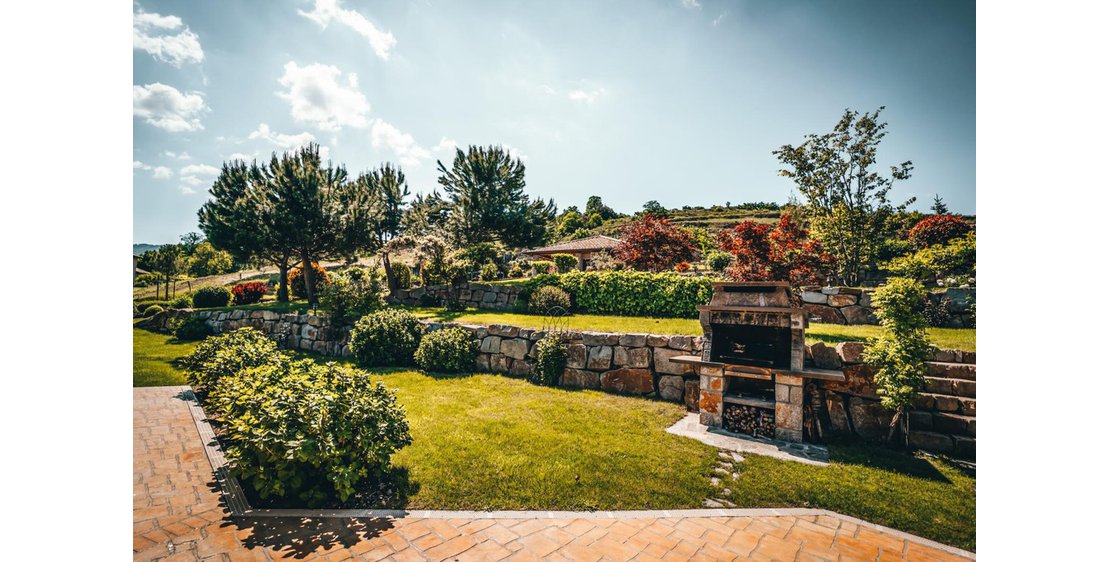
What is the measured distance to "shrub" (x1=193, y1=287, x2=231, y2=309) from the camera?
16.9m

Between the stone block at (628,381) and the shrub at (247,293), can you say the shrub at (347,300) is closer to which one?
the stone block at (628,381)

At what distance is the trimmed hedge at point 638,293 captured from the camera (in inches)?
372

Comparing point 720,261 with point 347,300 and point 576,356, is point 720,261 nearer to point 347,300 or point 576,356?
point 576,356

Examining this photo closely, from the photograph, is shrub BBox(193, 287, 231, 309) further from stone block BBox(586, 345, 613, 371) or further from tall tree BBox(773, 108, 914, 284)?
tall tree BBox(773, 108, 914, 284)

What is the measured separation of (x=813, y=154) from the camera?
11.6m

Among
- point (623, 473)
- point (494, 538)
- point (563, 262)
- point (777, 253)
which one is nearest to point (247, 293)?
point (563, 262)

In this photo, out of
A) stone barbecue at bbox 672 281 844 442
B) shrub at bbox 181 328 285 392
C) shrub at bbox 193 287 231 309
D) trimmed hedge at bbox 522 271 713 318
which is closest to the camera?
stone barbecue at bbox 672 281 844 442

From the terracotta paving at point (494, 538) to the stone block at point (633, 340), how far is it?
389 centimetres

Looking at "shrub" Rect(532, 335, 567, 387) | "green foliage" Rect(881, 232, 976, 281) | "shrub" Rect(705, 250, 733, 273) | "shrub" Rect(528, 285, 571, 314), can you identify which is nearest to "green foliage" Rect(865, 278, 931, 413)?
"shrub" Rect(532, 335, 567, 387)

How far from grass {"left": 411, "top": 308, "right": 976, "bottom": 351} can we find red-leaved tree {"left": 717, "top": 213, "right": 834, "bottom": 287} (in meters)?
1.42

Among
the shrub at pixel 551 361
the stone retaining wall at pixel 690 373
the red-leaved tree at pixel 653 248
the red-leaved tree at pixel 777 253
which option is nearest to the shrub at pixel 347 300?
the stone retaining wall at pixel 690 373

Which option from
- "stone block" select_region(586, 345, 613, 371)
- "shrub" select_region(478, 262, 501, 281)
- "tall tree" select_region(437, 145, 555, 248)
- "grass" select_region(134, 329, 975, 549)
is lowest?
"grass" select_region(134, 329, 975, 549)

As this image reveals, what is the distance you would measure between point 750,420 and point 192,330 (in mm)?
17412
